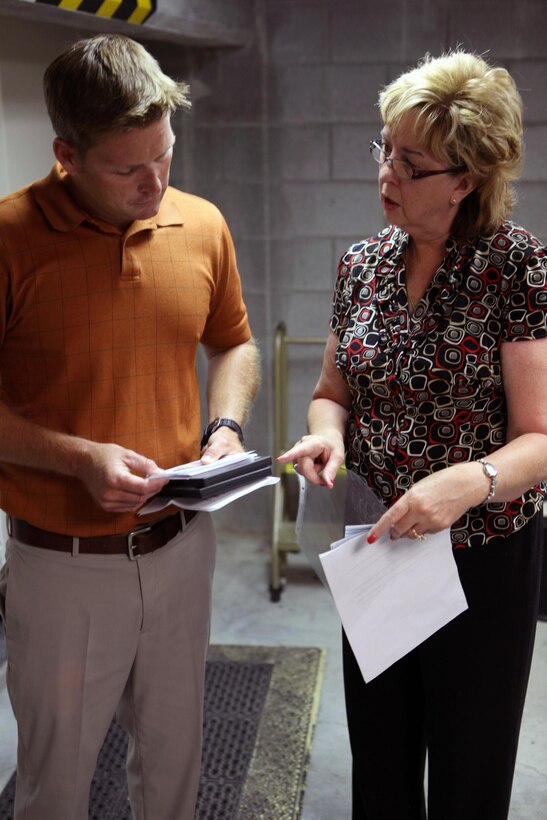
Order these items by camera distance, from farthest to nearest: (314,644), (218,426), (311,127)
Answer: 1. (311,127)
2. (314,644)
3. (218,426)

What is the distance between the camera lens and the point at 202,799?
235 cm

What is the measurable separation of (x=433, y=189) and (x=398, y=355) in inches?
10.7

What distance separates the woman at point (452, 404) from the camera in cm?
147

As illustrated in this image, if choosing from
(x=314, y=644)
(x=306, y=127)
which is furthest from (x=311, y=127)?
(x=314, y=644)

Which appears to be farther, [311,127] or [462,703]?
[311,127]

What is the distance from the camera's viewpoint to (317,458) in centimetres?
162

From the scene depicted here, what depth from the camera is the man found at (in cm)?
149

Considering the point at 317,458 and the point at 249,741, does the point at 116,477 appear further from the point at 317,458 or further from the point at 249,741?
the point at 249,741

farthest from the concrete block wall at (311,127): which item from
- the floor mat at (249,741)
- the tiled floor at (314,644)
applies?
the floor mat at (249,741)

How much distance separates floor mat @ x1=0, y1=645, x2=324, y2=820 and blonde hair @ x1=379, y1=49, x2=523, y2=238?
1.58 m

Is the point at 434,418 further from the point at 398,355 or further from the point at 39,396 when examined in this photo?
the point at 39,396

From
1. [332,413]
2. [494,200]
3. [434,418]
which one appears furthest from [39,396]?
[494,200]

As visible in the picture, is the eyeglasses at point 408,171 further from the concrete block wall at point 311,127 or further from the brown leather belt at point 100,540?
the concrete block wall at point 311,127

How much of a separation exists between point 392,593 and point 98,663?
1.75 ft
